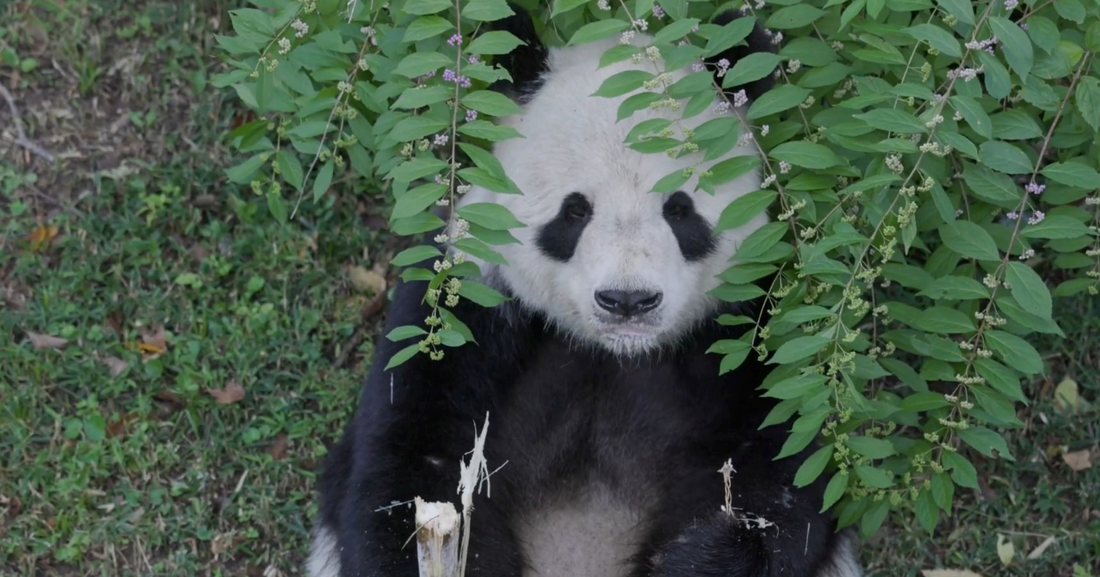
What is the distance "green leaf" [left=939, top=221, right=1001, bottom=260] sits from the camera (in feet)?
10.8

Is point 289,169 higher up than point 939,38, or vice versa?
point 939,38

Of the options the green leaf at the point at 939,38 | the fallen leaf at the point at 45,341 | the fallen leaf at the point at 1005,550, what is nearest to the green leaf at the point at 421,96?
the green leaf at the point at 939,38

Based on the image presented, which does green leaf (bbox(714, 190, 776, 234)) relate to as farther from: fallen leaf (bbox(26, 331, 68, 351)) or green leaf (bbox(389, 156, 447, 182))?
fallen leaf (bbox(26, 331, 68, 351))

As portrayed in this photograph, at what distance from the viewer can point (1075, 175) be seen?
10.5ft

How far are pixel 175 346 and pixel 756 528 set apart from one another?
2.40 metres

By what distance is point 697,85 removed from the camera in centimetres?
318

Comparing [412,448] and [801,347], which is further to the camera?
[412,448]

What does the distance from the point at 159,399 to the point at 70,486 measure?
17.8 inches

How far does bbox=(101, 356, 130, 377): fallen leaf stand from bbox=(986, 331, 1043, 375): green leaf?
3.11 meters

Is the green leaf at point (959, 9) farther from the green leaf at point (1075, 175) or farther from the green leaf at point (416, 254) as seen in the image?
the green leaf at point (416, 254)

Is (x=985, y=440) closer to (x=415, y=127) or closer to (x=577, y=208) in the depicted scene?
(x=577, y=208)

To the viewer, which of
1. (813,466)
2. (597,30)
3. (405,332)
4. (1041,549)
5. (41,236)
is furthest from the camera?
(41,236)

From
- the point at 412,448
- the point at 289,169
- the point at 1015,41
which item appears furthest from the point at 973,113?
the point at 289,169

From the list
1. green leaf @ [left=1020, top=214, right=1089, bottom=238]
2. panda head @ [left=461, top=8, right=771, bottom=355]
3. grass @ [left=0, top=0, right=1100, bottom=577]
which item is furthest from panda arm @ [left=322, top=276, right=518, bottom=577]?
green leaf @ [left=1020, top=214, right=1089, bottom=238]
